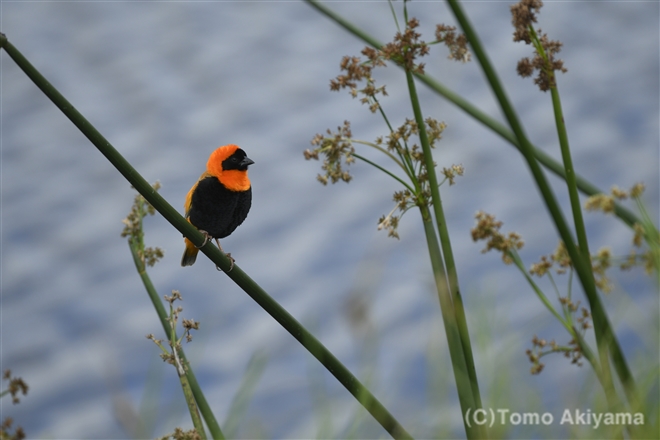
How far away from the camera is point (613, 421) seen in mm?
713

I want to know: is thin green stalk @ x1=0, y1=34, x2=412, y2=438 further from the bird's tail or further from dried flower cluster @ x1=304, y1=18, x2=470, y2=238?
the bird's tail

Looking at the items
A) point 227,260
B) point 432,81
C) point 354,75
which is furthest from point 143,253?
point 432,81

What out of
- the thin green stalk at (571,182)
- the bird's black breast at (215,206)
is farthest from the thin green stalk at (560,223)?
the bird's black breast at (215,206)

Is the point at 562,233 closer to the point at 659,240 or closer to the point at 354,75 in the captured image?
the point at 659,240

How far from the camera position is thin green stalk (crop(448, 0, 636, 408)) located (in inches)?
27.6

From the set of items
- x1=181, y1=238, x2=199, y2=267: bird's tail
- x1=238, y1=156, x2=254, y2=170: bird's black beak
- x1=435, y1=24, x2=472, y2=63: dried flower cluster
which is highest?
x1=238, y1=156, x2=254, y2=170: bird's black beak

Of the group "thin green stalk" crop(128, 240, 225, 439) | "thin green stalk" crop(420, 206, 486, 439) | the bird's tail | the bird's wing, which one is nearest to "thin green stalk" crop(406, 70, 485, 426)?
"thin green stalk" crop(420, 206, 486, 439)

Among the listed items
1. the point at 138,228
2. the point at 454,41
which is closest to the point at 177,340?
the point at 138,228

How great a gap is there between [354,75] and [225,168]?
85 centimetres

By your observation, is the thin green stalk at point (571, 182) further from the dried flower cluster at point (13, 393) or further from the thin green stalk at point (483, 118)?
the dried flower cluster at point (13, 393)

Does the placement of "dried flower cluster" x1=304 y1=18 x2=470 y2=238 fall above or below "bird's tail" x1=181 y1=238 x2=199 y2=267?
below

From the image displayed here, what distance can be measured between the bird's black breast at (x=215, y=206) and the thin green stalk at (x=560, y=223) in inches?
48.4

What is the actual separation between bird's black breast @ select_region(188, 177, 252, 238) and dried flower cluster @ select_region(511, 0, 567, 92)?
1072 millimetres

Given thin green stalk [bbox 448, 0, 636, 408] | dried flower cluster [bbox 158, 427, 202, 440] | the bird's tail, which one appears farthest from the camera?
the bird's tail
